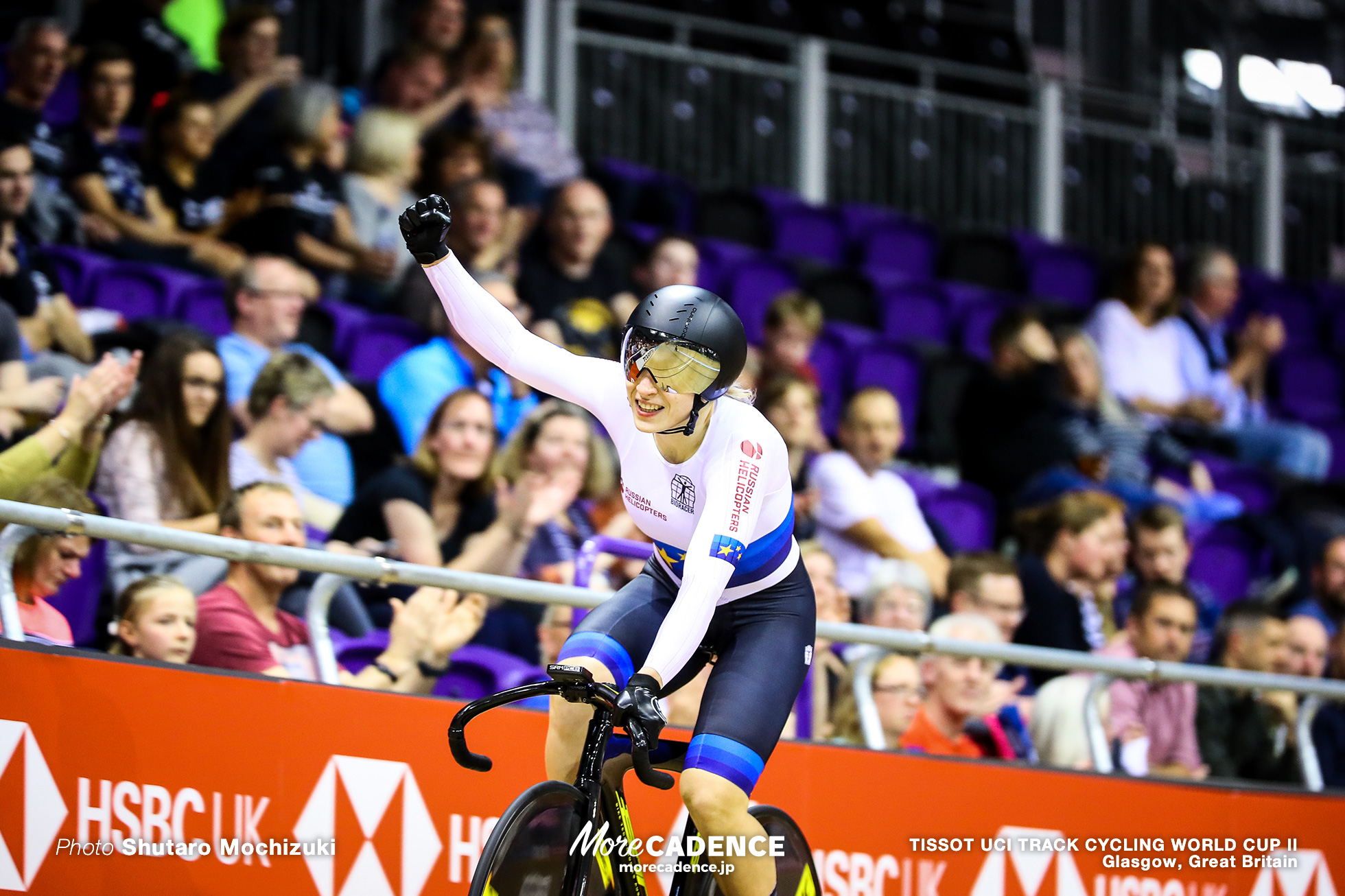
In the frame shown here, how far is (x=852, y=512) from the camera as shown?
7.10 metres

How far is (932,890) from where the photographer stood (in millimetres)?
5422

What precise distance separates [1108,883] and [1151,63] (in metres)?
11.1

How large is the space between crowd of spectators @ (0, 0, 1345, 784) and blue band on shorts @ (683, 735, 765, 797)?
1292 millimetres

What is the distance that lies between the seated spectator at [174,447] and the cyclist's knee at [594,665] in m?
1.86

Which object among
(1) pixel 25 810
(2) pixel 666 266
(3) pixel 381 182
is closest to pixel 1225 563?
(2) pixel 666 266

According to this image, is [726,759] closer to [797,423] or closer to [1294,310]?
[797,423]

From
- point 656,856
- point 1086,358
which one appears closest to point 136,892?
point 656,856

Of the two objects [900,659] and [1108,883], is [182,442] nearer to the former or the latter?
[900,659]

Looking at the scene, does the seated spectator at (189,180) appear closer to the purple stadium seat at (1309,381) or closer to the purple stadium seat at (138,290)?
the purple stadium seat at (138,290)

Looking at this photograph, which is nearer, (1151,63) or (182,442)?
(182,442)

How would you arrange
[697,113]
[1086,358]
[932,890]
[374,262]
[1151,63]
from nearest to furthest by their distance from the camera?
[932,890], [374,262], [1086,358], [697,113], [1151,63]

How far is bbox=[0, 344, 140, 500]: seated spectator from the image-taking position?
16.2 ft

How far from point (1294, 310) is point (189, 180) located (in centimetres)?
820

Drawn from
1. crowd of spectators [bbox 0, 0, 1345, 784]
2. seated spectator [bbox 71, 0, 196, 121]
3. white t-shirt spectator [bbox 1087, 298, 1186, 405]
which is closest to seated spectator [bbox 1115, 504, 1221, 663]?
crowd of spectators [bbox 0, 0, 1345, 784]
